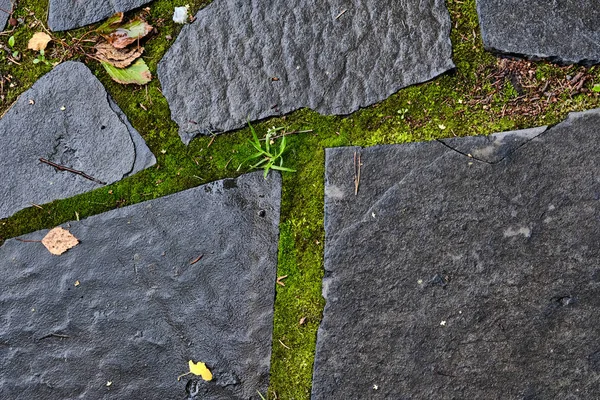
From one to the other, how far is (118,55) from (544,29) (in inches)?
53.5

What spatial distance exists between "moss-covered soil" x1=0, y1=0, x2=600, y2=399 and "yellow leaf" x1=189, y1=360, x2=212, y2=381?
7.9 inches

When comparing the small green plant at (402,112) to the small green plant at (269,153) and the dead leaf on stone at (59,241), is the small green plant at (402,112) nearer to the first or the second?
the small green plant at (269,153)

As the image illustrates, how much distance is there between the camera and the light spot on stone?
1.72 meters

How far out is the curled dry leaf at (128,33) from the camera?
1985 mm

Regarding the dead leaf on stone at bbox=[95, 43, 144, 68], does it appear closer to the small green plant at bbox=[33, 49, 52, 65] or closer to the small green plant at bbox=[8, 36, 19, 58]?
the small green plant at bbox=[33, 49, 52, 65]

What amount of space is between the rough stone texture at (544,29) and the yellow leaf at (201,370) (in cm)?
131

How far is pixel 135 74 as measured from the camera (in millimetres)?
1977

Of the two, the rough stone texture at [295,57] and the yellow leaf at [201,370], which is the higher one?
the rough stone texture at [295,57]

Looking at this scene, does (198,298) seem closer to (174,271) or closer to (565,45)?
(174,271)

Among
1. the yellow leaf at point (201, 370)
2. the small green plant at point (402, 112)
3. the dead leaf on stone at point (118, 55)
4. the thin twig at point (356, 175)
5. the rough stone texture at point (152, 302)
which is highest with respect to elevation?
the dead leaf on stone at point (118, 55)

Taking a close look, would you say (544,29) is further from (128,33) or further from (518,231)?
(128,33)

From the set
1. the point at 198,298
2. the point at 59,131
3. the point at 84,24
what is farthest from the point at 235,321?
the point at 84,24

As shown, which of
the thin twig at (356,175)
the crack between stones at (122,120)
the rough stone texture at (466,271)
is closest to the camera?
the rough stone texture at (466,271)

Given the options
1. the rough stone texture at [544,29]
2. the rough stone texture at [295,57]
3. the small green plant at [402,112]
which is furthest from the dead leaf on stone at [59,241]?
the rough stone texture at [544,29]
